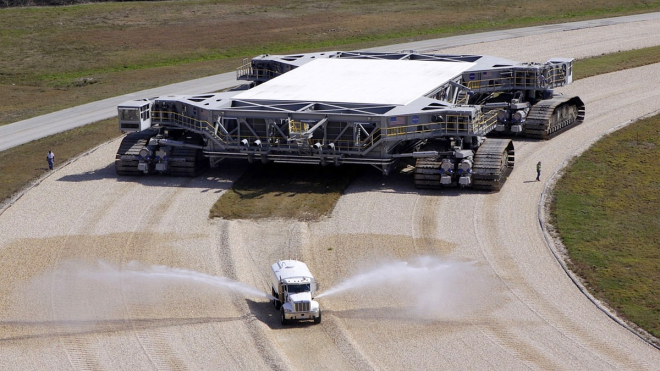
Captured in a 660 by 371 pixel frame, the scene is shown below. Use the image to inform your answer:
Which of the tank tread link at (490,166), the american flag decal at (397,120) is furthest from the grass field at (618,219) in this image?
the american flag decal at (397,120)

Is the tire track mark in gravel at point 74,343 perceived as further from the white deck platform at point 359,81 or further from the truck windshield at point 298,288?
the white deck platform at point 359,81

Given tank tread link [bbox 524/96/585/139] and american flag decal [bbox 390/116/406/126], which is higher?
american flag decal [bbox 390/116/406/126]

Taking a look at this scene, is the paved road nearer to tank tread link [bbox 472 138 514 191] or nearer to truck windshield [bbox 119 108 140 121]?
truck windshield [bbox 119 108 140 121]

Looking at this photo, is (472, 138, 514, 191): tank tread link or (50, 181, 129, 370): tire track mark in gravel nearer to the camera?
(50, 181, 129, 370): tire track mark in gravel

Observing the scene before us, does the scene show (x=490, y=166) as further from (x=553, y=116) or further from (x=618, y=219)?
(x=553, y=116)

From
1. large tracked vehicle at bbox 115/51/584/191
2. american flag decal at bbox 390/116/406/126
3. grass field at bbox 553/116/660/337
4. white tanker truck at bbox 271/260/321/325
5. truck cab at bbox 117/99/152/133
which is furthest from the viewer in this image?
truck cab at bbox 117/99/152/133

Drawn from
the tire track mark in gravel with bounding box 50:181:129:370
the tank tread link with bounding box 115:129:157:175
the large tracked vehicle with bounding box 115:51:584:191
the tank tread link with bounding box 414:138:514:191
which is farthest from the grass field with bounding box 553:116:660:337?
the tank tread link with bounding box 115:129:157:175
